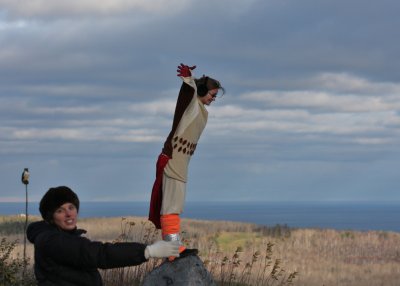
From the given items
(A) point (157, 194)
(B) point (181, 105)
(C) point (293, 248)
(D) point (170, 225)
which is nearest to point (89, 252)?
(D) point (170, 225)

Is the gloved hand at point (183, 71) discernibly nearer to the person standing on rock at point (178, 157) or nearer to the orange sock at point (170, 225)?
the person standing on rock at point (178, 157)

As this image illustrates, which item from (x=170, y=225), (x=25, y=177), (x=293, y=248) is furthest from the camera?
(x=293, y=248)

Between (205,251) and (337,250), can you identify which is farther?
(337,250)

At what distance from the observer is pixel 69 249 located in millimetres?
4523

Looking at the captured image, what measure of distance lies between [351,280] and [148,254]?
43.9 feet

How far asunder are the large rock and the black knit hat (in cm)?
364

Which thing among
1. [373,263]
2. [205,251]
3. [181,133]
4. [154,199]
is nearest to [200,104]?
[181,133]

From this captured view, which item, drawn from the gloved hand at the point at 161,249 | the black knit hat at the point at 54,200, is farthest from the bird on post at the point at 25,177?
the gloved hand at the point at 161,249

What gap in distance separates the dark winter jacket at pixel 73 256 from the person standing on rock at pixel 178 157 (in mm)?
3221

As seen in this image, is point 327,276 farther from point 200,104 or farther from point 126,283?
point 200,104

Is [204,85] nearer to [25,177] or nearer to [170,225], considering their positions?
[170,225]

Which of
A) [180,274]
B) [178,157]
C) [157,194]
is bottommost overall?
[180,274]

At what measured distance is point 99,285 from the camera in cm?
496

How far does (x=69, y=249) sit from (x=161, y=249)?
0.56m
